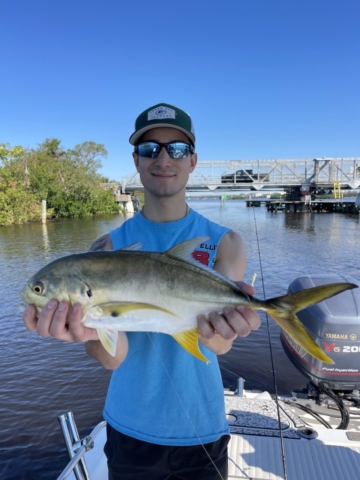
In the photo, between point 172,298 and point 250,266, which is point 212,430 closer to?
point 172,298

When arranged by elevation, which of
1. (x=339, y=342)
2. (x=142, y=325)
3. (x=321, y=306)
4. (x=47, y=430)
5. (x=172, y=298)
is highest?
(x=172, y=298)

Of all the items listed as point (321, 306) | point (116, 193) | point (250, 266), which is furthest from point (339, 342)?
point (116, 193)

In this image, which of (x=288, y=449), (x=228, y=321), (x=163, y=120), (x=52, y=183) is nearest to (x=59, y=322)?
(x=228, y=321)

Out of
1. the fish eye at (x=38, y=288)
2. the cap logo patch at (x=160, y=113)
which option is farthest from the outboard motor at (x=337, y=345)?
the fish eye at (x=38, y=288)

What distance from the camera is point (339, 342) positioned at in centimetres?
534

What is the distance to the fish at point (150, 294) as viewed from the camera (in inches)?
91.0

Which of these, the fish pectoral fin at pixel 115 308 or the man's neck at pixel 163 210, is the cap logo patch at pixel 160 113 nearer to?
the man's neck at pixel 163 210

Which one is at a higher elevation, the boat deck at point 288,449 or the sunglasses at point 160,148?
the sunglasses at point 160,148

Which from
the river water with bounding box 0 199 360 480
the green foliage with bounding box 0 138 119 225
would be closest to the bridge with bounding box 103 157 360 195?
the green foliage with bounding box 0 138 119 225

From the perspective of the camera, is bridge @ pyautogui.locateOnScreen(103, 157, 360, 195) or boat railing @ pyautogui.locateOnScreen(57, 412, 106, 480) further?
bridge @ pyautogui.locateOnScreen(103, 157, 360, 195)

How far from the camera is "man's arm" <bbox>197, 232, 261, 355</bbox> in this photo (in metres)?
2.28

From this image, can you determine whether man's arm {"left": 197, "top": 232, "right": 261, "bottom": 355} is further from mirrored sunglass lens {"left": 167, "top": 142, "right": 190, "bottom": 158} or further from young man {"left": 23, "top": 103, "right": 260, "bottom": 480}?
mirrored sunglass lens {"left": 167, "top": 142, "right": 190, "bottom": 158}

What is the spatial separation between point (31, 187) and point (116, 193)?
25.0 meters

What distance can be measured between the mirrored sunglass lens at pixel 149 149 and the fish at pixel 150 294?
89cm
